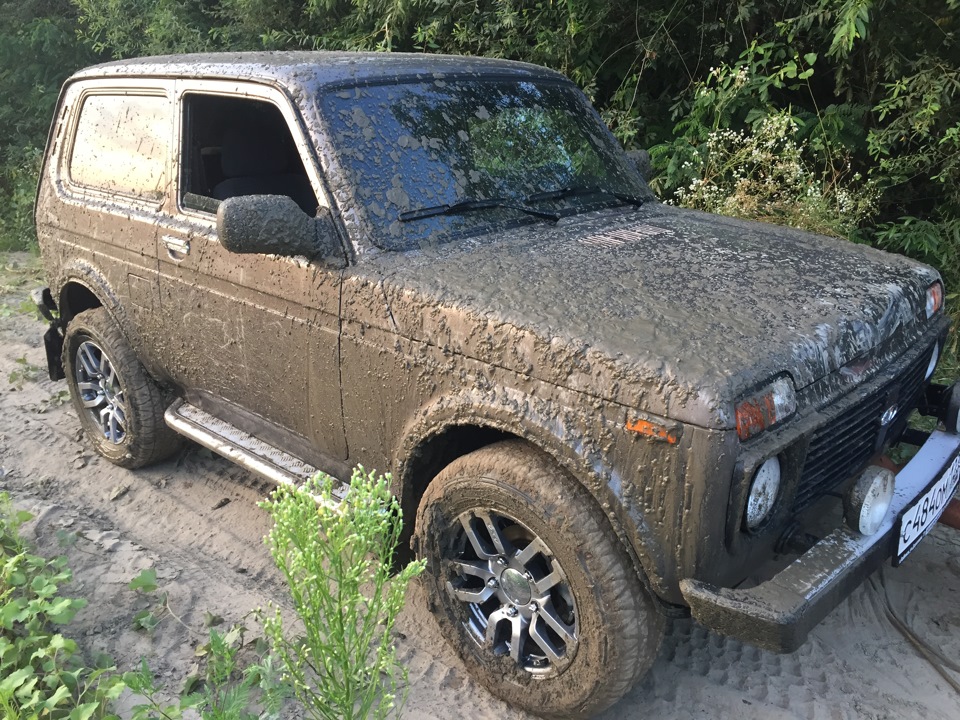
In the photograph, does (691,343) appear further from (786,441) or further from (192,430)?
(192,430)

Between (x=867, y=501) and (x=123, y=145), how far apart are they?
3.56m

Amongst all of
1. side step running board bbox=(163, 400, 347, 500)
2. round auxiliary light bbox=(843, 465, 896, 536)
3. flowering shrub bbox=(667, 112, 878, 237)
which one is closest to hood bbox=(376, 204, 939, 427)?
round auxiliary light bbox=(843, 465, 896, 536)

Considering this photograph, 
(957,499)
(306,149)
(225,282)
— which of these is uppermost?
(306,149)

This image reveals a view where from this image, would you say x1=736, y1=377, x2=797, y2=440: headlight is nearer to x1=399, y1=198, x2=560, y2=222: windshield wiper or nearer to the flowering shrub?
x1=399, y1=198, x2=560, y2=222: windshield wiper

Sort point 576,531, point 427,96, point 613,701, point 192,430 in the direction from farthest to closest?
point 192,430 < point 427,96 < point 613,701 < point 576,531

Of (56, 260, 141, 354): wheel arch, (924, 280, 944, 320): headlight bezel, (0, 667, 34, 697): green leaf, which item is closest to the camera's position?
(0, 667, 34, 697): green leaf

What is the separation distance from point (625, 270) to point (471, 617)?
50.9 inches

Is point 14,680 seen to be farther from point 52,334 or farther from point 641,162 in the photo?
point 641,162

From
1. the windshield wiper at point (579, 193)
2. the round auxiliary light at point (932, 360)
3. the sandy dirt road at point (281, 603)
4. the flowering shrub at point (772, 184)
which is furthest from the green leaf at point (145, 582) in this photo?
the flowering shrub at point (772, 184)

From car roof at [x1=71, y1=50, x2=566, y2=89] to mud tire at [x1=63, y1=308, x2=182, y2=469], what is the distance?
1.26 m

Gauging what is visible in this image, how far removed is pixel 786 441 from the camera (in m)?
2.17

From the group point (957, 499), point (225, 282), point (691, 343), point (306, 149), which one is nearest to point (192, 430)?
point (225, 282)

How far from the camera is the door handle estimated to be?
138 inches

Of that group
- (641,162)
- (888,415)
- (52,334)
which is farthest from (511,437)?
(52,334)
